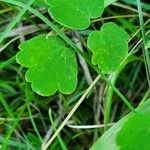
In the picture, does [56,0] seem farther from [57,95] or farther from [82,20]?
[57,95]

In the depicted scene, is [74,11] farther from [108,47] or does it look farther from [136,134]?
[136,134]

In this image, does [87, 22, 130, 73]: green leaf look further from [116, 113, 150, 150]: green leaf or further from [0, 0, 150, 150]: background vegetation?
[0, 0, 150, 150]: background vegetation

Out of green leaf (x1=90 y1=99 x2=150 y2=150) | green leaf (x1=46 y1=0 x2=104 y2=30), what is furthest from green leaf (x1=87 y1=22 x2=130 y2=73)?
green leaf (x1=90 y1=99 x2=150 y2=150)

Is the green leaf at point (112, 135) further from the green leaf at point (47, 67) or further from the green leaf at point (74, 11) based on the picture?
the green leaf at point (74, 11)

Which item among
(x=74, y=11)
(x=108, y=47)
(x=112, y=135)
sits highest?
(x=74, y=11)

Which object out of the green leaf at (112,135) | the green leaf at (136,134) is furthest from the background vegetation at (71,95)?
the green leaf at (136,134)

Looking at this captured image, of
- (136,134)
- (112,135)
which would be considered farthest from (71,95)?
(136,134)
